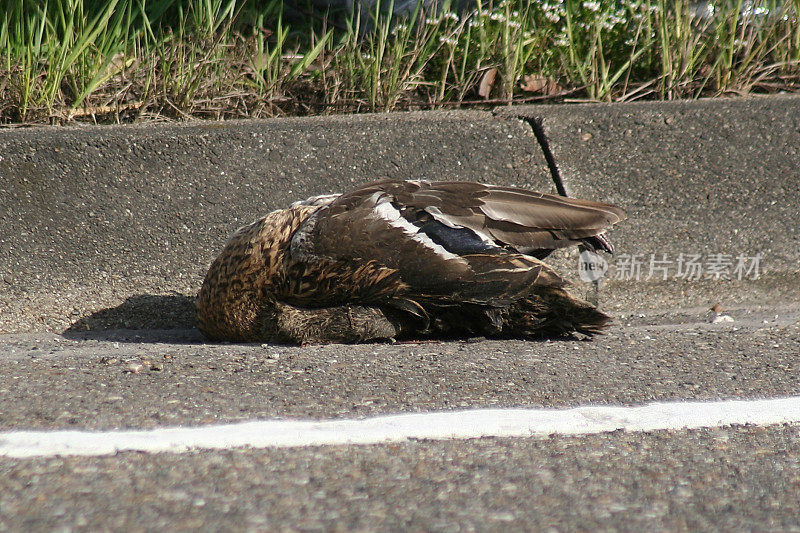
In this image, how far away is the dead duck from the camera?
3.62 m

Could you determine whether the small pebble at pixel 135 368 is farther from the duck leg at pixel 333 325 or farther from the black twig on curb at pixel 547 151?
the black twig on curb at pixel 547 151

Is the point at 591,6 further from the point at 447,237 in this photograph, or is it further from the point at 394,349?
the point at 394,349

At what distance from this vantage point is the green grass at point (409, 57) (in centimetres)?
483

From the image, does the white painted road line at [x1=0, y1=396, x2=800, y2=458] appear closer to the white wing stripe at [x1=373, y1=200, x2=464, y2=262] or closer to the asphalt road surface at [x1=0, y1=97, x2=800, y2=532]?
the asphalt road surface at [x1=0, y1=97, x2=800, y2=532]

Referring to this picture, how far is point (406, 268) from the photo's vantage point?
11.9 ft

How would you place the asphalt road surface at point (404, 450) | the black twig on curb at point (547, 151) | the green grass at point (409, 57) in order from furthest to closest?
the green grass at point (409, 57) < the black twig on curb at point (547, 151) < the asphalt road surface at point (404, 450)

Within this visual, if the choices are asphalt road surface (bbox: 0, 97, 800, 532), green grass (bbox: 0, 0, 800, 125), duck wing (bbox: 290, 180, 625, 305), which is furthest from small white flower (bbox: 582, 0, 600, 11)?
duck wing (bbox: 290, 180, 625, 305)

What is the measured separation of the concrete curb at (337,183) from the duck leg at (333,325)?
0.75 metres

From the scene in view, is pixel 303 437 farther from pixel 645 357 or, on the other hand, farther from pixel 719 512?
pixel 645 357

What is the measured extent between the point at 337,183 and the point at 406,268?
3.14 feet

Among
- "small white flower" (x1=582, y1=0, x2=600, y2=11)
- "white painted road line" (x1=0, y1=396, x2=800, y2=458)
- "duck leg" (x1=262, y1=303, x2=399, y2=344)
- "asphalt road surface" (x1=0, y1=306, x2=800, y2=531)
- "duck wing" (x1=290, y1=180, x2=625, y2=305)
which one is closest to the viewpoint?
"asphalt road surface" (x1=0, y1=306, x2=800, y2=531)

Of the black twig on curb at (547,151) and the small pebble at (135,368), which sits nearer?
the small pebble at (135,368)

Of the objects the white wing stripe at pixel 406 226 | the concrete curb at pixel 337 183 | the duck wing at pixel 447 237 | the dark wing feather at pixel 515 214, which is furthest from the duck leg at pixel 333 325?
the concrete curb at pixel 337 183

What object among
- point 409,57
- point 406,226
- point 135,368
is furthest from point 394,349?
point 409,57
